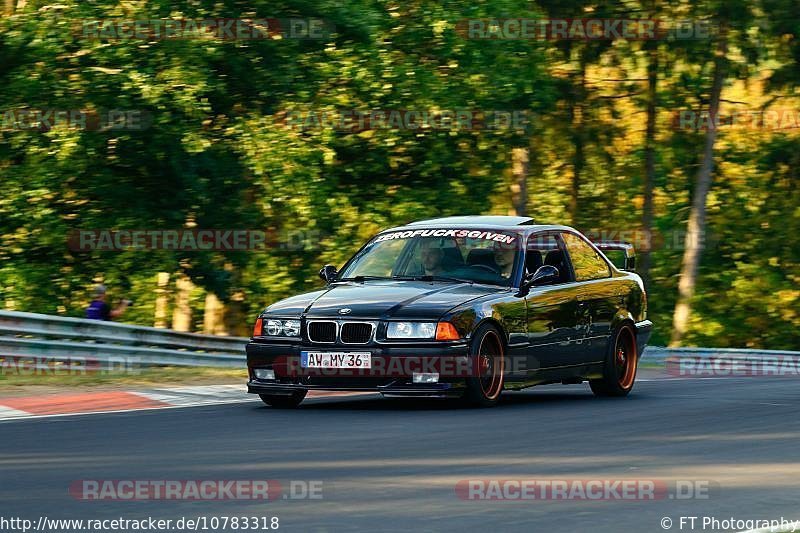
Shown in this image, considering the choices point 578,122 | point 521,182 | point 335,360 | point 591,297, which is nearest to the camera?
point 335,360

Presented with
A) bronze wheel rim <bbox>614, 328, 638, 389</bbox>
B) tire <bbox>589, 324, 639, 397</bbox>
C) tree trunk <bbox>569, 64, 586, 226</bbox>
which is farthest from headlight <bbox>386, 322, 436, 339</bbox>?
tree trunk <bbox>569, 64, 586, 226</bbox>

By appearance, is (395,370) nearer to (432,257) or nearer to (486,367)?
(486,367)

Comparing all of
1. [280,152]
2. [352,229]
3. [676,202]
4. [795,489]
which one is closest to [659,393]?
[795,489]

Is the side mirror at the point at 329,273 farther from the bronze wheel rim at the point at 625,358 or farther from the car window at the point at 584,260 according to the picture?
the bronze wheel rim at the point at 625,358

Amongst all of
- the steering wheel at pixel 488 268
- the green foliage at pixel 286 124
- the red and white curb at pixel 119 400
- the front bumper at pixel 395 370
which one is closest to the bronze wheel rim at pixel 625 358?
the steering wheel at pixel 488 268

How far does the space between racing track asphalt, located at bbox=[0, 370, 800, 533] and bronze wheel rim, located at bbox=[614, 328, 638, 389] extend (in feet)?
2.84

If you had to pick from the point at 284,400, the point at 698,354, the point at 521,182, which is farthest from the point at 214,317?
the point at 284,400

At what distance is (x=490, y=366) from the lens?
13.2m

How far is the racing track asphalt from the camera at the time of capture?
7.54 meters

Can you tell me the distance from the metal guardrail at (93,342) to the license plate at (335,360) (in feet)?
17.8

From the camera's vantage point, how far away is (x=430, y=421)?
471 inches

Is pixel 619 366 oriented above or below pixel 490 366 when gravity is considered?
below

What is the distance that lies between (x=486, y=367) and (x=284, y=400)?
1761mm

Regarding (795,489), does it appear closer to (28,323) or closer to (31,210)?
(28,323)
